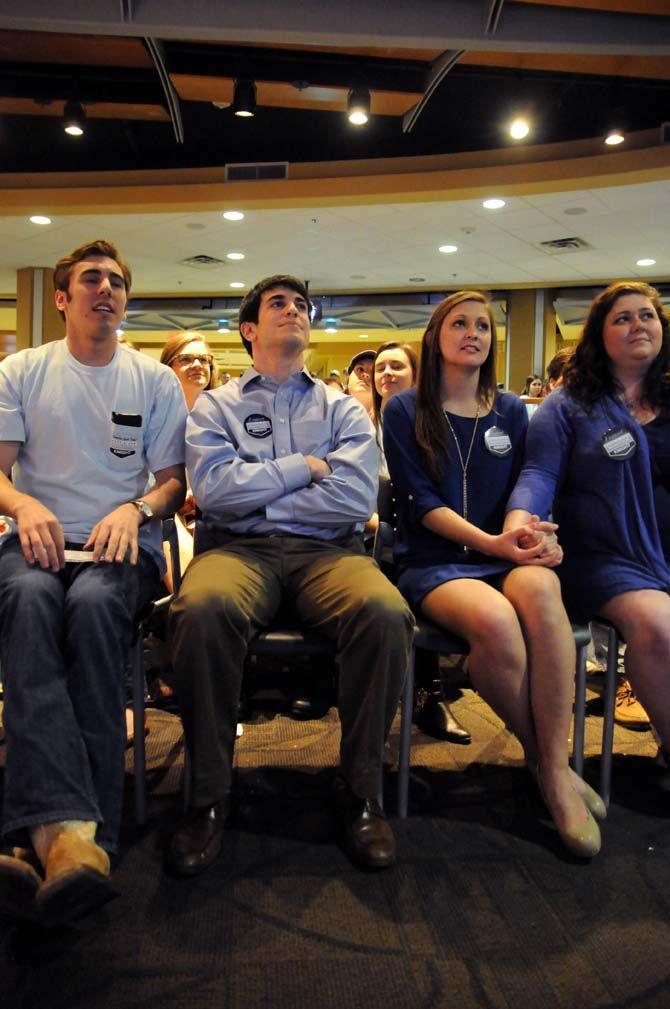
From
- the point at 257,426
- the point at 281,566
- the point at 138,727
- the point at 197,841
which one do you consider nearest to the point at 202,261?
the point at 257,426

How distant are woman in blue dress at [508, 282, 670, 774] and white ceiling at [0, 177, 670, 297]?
15.4 ft

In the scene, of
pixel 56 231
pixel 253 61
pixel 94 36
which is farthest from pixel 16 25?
pixel 56 231

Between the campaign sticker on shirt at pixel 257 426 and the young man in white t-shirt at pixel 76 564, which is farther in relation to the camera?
the campaign sticker on shirt at pixel 257 426

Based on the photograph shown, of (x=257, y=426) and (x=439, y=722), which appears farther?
(x=439, y=722)

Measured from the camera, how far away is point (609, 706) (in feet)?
6.45

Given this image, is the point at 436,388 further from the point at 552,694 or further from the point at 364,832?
the point at 364,832

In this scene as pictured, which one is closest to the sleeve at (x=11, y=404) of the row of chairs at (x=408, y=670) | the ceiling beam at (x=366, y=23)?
the row of chairs at (x=408, y=670)

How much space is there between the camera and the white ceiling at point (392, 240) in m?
6.81

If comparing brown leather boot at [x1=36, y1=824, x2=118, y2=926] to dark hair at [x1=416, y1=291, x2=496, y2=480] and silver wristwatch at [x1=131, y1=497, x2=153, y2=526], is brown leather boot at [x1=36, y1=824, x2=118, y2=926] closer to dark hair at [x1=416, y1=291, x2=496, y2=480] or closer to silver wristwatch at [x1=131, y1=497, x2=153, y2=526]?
silver wristwatch at [x1=131, y1=497, x2=153, y2=526]

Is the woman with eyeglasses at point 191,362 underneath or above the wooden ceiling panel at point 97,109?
underneath

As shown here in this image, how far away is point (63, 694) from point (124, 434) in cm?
74

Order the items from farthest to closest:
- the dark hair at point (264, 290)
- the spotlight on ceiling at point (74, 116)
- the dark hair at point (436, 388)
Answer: the spotlight on ceiling at point (74, 116) → the dark hair at point (264, 290) → the dark hair at point (436, 388)

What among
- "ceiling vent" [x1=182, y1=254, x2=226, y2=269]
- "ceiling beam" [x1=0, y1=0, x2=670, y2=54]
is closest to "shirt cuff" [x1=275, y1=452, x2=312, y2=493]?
"ceiling beam" [x1=0, y1=0, x2=670, y2=54]

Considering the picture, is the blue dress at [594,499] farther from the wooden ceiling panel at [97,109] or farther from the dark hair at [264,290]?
the wooden ceiling panel at [97,109]
